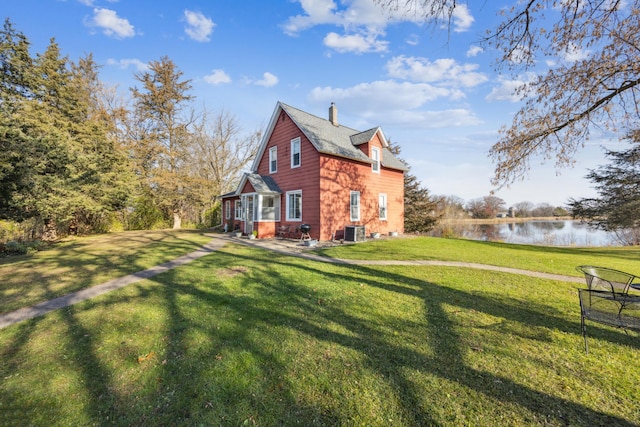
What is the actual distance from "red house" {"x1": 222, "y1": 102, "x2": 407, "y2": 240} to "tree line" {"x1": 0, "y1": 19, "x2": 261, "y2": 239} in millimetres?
8264

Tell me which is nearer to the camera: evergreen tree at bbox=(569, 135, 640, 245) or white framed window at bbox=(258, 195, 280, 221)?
white framed window at bbox=(258, 195, 280, 221)

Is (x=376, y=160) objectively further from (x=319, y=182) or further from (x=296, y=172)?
(x=296, y=172)

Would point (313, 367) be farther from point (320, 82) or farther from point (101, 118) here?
point (101, 118)

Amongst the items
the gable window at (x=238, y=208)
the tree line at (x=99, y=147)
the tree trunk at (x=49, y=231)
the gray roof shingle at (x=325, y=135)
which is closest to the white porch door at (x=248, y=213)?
the gable window at (x=238, y=208)

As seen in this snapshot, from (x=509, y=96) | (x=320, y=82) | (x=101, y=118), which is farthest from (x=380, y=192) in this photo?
(x=101, y=118)

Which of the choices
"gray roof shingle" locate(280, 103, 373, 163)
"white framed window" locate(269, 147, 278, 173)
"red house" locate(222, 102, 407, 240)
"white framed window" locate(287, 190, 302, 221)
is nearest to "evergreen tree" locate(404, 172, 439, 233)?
"red house" locate(222, 102, 407, 240)

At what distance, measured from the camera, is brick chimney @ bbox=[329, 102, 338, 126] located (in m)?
18.0

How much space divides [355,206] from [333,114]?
23.4ft

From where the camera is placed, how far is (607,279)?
380 centimetres

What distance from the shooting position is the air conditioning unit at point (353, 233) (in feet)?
45.0

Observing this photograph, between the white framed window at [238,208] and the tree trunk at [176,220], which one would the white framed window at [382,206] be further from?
the tree trunk at [176,220]

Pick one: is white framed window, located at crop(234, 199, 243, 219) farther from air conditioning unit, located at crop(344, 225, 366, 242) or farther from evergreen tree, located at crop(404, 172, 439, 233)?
evergreen tree, located at crop(404, 172, 439, 233)

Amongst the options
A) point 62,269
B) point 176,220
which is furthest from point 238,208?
point 62,269

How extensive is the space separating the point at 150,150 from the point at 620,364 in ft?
89.8
